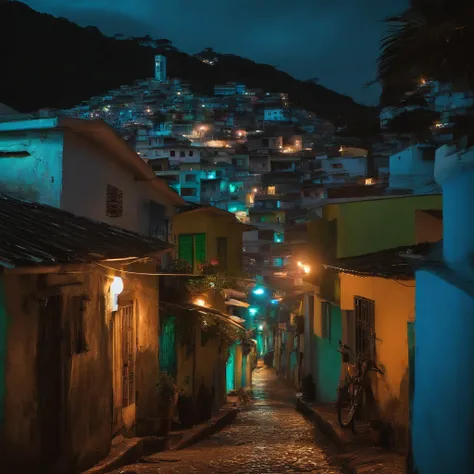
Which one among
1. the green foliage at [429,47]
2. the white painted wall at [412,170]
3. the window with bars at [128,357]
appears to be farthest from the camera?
the white painted wall at [412,170]

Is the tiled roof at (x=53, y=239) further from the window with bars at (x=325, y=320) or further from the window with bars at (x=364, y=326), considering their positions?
the window with bars at (x=325, y=320)

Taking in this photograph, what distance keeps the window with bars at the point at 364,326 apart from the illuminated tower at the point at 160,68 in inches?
5940

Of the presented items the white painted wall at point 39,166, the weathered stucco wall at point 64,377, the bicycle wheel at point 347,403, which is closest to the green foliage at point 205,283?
the bicycle wheel at point 347,403

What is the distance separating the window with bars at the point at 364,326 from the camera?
1431 centimetres

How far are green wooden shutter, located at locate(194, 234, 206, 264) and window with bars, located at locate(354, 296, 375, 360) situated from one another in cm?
937

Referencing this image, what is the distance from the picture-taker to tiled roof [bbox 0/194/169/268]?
6.91 meters

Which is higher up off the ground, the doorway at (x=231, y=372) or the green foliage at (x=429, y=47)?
the green foliage at (x=429, y=47)

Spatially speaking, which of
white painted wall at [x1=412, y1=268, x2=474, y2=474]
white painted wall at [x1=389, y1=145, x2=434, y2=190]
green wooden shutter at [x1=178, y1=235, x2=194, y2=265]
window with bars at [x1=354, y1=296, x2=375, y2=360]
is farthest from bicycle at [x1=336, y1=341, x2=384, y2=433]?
green wooden shutter at [x1=178, y1=235, x2=194, y2=265]

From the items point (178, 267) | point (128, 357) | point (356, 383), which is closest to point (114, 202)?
point (128, 357)

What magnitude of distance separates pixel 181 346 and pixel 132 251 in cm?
860

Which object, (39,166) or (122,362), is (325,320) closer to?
(122,362)

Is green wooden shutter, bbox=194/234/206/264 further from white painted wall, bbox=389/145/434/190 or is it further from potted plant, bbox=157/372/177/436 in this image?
potted plant, bbox=157/372/177/436

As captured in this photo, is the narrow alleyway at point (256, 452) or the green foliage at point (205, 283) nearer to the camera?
the narrow alleyway at point (256, 452)

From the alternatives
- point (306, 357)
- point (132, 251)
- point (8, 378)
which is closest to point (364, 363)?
point (132, 251)
